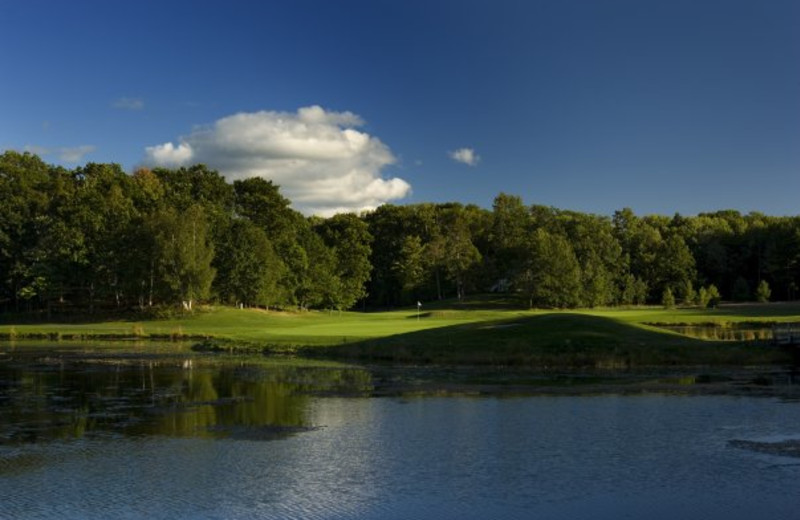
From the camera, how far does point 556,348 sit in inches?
1578

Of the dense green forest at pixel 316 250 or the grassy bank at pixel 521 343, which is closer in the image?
the grassy bank at pixel 521 343

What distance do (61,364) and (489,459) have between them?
105 ft

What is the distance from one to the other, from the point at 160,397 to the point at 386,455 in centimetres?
1353

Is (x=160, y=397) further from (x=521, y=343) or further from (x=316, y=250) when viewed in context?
(x=316, y=250)

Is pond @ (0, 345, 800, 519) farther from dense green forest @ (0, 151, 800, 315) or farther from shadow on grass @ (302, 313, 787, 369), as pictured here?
dense green forest @ (0, 151, 800, 315)

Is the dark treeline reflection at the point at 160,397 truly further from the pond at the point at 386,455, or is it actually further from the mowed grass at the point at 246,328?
the mowed grass at the point at 246,328

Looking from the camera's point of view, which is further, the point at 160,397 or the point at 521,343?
the point at 521,343

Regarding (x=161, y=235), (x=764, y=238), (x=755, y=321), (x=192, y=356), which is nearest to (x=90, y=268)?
(x=161, y=235)

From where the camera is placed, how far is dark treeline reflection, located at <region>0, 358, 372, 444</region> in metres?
21.2

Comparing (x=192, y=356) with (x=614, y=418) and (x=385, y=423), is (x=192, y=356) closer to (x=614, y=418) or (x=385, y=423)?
(x=385, y=423)

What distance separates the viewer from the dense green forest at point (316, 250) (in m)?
89.4

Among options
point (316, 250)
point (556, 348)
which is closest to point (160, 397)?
point (556, 348)

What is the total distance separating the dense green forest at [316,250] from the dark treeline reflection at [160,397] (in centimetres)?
4820

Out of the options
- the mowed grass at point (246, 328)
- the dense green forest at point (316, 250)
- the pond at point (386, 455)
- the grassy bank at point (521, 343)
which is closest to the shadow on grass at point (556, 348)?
the grassy bank at point (521, 343)
